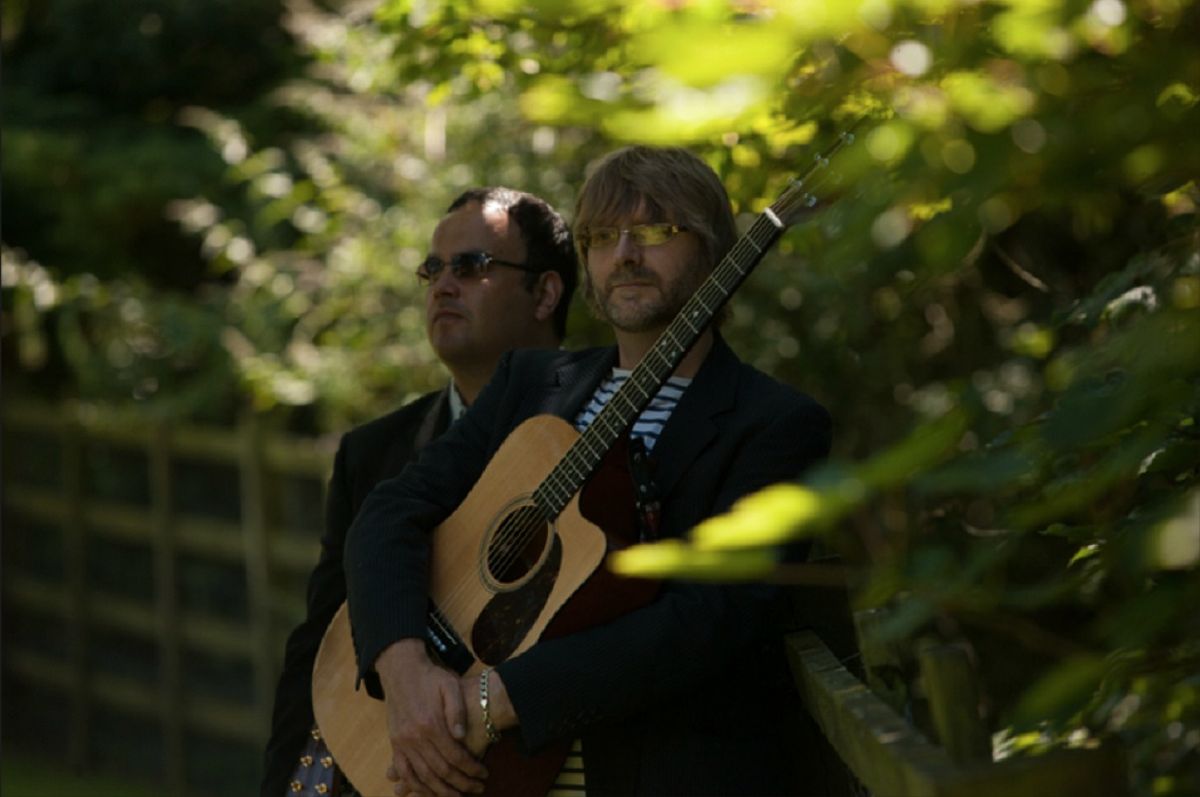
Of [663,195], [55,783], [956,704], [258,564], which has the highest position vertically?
[663,195]

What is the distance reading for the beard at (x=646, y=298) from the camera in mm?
2898

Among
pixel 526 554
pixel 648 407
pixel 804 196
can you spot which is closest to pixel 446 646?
pixel 526 554

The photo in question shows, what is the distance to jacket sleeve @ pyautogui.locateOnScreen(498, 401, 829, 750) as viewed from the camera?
8.23ft

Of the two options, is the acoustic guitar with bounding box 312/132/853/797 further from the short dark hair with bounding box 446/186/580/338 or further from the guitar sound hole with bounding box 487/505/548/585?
the short dark hair with bounding box 446/186/580/338

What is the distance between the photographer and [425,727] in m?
2.65

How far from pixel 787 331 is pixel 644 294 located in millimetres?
2882

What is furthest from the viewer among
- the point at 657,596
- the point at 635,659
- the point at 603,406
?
the point at 603,406

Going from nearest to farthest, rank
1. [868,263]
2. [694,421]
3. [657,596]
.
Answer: [868,263] < [657,596] < [694,421]

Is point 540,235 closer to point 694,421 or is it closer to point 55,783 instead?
point 694,421

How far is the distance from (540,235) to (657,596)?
52.2 inches

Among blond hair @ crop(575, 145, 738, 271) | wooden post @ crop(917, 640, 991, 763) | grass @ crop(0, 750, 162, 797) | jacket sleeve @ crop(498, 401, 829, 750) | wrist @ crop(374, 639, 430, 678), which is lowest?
grass @ crop(0, 750, 162, 797)

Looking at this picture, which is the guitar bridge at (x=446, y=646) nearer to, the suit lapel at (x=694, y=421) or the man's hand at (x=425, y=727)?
the man's hand at (x=425, y=727)

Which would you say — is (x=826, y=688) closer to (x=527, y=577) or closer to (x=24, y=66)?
(x=527, y=577)

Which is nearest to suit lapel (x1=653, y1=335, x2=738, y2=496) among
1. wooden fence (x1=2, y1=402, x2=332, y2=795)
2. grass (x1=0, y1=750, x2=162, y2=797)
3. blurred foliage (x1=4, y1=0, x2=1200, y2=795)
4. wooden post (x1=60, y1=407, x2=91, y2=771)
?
blurred foliage (x1=4, y1=0, x2=1200, y2=795)
